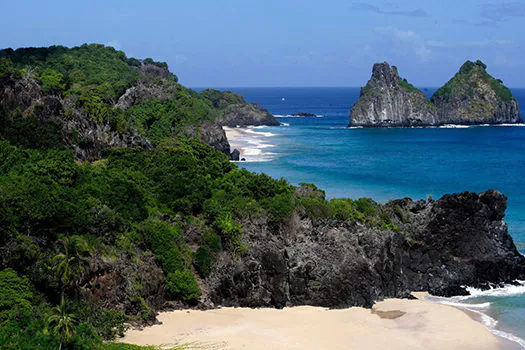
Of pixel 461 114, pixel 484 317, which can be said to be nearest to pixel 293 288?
pixel 484 317

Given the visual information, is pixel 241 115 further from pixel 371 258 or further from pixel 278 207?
pixel 371 258

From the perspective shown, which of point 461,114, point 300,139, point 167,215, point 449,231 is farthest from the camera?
point 461,114

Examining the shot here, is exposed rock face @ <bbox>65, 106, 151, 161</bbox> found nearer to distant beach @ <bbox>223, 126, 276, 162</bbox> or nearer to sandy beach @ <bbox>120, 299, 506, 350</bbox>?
sandy beach @ <bbox>120, 299, 506, 350</bbox>

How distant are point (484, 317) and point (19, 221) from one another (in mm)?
21158

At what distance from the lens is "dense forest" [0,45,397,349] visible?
2345cm

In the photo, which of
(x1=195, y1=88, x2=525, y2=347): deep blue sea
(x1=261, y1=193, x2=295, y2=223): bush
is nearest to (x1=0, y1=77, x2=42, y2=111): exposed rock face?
(x1=261, y1=193, x2=295, y2=223): bush

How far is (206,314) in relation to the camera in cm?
2817

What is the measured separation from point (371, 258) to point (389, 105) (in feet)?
354

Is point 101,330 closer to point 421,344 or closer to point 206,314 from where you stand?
point 206,314

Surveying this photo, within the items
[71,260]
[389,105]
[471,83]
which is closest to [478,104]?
[471,83]

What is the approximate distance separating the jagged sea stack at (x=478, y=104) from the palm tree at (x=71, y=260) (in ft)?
409

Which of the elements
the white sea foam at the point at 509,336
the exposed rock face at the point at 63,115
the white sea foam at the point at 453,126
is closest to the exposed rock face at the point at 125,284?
the white sea foam at the point at 509,336

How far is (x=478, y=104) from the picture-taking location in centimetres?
14012

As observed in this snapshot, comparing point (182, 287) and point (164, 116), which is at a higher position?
point (164, 116)
